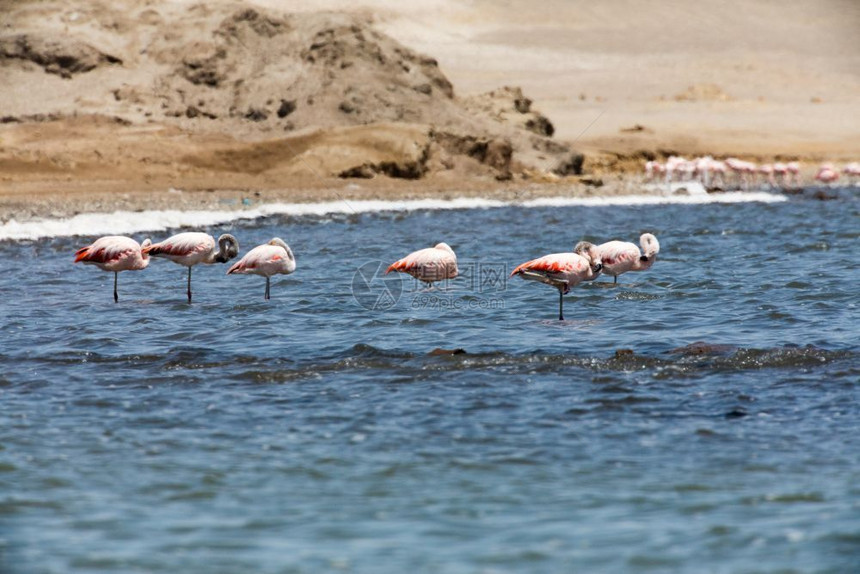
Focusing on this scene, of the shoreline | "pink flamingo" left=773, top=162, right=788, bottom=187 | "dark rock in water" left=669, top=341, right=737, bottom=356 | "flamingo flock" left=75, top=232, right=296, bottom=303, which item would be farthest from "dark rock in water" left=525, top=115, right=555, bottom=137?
"dark rock in water" left=669, top=341, right=737, bottom=356

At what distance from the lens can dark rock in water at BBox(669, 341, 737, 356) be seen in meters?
10.8

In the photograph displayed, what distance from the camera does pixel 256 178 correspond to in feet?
113

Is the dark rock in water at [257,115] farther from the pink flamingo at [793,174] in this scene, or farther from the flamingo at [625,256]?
the flamingo at [625,256]

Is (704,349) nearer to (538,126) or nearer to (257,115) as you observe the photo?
(257,115)

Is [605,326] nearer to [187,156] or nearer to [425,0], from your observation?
[187,156]

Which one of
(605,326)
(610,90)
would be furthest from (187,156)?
(610,90)

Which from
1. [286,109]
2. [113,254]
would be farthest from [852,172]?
[113,254]

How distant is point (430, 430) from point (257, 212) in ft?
71.9

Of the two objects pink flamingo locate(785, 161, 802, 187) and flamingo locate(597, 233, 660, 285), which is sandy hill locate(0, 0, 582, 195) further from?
flamingo locate(597, 233, 660, 285)

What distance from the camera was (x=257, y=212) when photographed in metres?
29.4

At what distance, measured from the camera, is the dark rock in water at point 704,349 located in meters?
10.8

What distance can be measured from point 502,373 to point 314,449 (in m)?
2.87

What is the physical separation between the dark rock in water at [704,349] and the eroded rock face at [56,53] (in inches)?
1388

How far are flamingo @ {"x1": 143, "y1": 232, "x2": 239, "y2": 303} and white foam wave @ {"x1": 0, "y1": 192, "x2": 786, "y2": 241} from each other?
865cm
